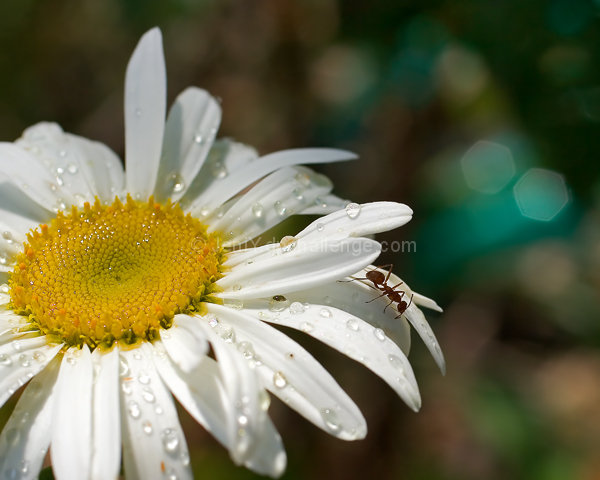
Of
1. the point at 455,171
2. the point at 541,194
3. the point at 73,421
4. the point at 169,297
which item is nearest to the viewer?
the point at 73,421

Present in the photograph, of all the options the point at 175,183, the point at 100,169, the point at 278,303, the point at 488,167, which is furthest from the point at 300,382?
the point at 488,167

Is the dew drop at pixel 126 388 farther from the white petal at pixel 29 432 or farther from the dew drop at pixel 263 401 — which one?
the dew drop at pixel 263 401

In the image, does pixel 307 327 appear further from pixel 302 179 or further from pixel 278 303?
pixel 302 179

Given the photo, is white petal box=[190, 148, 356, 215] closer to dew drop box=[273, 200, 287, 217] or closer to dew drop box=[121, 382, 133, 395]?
dew drop box=[273, 200, 287, 217]

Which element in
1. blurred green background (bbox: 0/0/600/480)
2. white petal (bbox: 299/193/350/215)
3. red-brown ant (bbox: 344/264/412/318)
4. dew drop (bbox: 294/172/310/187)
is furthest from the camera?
blurred green background (bbox: 0/0/600/480)

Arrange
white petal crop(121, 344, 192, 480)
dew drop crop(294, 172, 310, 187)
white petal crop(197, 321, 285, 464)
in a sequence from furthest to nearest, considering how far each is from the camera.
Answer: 1. dew drop crop(294, 172, 310, 187)
2. white petal crop(121, 344, 192, 480)
3. white petal crop(197, 321, 285, 464)

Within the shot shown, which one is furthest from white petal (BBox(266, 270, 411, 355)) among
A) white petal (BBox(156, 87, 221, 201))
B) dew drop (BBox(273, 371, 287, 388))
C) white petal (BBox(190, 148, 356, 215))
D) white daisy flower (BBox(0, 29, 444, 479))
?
white petal (BBox(156, 87, 221, 201))
